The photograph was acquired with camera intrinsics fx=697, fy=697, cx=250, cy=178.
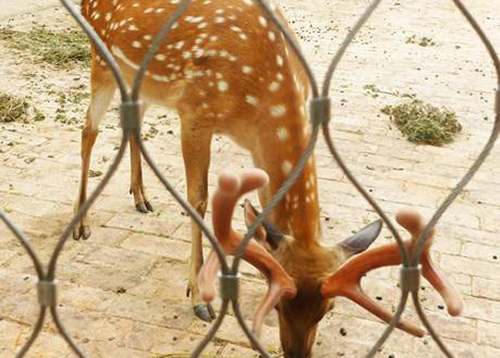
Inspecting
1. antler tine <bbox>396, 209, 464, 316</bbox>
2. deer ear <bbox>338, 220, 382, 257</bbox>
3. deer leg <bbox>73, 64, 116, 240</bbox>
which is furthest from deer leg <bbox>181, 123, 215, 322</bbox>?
antler tine <bbox>396, 209, 464, 316</bbox>

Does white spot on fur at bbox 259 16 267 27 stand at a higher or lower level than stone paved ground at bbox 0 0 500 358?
higher

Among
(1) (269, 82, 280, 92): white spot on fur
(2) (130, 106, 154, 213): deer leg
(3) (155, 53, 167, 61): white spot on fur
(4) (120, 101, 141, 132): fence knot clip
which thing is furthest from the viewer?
(2) (130, 106, 154, 213): deer leg

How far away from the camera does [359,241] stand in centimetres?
262

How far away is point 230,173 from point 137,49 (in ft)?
7.71

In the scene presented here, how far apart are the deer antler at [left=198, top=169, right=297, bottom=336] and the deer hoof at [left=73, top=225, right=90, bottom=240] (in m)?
2.19

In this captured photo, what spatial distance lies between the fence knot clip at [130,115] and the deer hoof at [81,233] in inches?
113

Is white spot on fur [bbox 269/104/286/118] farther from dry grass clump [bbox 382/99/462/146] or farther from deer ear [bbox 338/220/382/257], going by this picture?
dry grass clump [bbox 382/99/462/146]

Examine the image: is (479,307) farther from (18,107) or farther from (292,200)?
(18,107)

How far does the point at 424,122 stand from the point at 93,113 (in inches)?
117

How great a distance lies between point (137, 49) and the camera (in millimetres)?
3689

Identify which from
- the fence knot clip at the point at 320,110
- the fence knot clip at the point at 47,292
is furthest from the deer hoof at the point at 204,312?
the fence knot clip at the point at 320,110

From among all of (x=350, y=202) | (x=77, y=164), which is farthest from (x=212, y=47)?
(x=77, y=164)

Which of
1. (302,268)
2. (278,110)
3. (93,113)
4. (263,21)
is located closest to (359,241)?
(302,268)

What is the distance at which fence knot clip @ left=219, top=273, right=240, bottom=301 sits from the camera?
4.70 feet
